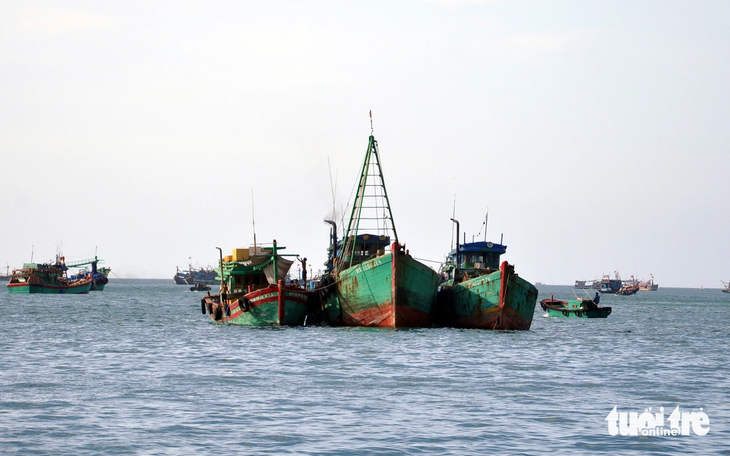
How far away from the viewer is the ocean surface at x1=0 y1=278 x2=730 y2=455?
2233 centimetres

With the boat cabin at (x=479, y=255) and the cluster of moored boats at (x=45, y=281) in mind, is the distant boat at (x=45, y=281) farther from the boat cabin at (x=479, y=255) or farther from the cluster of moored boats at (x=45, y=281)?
the boat cabin at (x=479, y=255)

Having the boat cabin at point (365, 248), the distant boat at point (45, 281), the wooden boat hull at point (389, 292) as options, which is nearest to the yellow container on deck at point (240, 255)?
the boat cabin at point (365, 248)

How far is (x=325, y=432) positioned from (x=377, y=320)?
32.4 metres

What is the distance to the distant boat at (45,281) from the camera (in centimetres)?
14800

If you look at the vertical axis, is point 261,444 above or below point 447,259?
below

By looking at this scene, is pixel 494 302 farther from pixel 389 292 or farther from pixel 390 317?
pixel 389 292

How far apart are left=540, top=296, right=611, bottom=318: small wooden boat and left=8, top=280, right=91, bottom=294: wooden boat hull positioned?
90521 millimetres

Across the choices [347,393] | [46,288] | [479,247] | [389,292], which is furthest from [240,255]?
[46,288]

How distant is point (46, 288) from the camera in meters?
148

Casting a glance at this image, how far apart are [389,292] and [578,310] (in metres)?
39.2

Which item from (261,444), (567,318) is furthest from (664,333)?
(261,444)

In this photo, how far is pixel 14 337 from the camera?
5228cm

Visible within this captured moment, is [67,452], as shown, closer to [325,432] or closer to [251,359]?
[325,432]

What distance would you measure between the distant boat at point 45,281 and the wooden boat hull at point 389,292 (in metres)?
104
